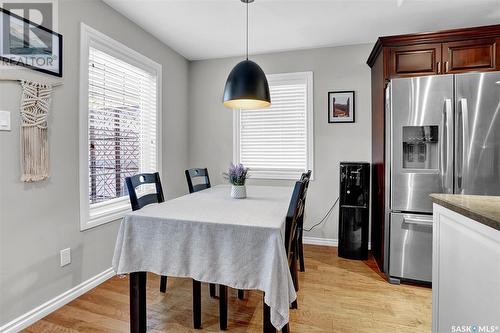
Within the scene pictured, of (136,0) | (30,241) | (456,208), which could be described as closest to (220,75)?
(136,0)

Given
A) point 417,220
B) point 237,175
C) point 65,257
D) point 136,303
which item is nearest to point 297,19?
point 237,175

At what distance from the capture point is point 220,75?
393 centimetres

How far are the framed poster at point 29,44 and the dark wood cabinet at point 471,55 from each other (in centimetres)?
336

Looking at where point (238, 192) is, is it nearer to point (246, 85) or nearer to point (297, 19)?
point (246, 85)

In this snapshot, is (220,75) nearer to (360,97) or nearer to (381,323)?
(360,97)

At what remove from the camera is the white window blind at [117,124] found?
2473 mm

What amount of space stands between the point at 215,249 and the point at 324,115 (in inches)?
102

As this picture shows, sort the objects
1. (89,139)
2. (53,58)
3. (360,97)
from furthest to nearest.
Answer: (360,97), (89,139), (53,58)

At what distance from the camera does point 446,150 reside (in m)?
2.34

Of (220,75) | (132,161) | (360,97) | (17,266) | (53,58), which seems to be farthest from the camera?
(220,75)

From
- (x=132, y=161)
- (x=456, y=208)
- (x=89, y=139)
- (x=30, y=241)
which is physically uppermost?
(x=89, y=139)

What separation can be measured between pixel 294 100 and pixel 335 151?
2.88 feet

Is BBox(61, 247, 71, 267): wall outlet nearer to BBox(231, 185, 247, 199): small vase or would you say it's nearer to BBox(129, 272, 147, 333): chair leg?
BBox(129, 272, 147, 333): chair leg

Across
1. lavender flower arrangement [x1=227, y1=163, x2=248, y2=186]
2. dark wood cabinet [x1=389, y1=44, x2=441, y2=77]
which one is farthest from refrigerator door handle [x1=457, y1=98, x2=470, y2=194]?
lavender flower arrangement [x1=227, y1=163, x2=248, y2=186]
